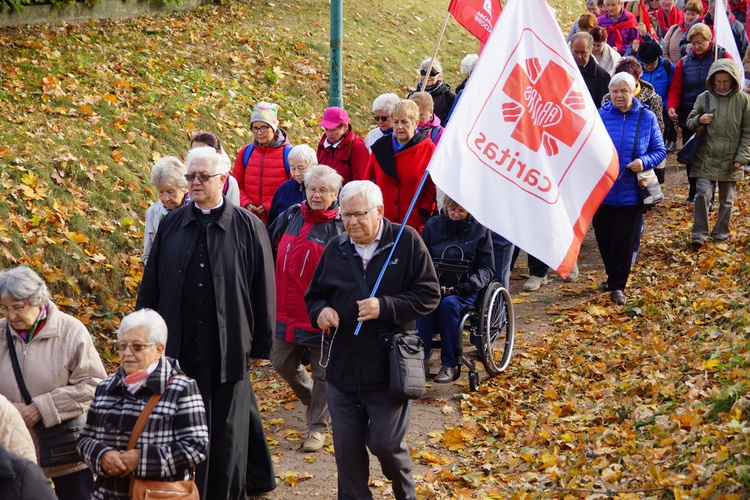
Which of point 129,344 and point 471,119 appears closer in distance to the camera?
point 129,344

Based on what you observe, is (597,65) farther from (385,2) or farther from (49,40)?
(385,2)

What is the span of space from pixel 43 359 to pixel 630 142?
6770 millimetres

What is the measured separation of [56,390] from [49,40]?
32.2ft

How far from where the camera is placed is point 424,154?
9102 mm

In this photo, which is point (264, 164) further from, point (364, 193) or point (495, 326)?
point (364, 193)

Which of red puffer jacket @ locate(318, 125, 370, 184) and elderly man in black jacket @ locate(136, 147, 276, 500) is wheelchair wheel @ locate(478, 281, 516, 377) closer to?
red puffer jacket @ locate(318, 125, 370, 184)

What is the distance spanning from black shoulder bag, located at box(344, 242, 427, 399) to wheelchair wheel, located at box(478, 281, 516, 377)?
236 cm

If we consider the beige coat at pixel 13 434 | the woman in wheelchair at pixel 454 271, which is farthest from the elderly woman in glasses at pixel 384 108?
the beige coat at pixel 13 434

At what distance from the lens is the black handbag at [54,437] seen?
18.1 ft

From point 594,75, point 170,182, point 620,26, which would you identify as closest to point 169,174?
point 170,182

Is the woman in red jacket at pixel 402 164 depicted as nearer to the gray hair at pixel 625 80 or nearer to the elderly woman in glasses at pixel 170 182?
the gray hair at pixel 625 80

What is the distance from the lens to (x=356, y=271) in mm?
5910

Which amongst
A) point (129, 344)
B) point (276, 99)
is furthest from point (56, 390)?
point (276, 99)

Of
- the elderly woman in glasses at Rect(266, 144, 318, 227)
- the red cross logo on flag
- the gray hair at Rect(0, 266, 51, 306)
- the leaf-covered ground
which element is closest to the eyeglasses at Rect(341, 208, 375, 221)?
the red cross logo on flag
